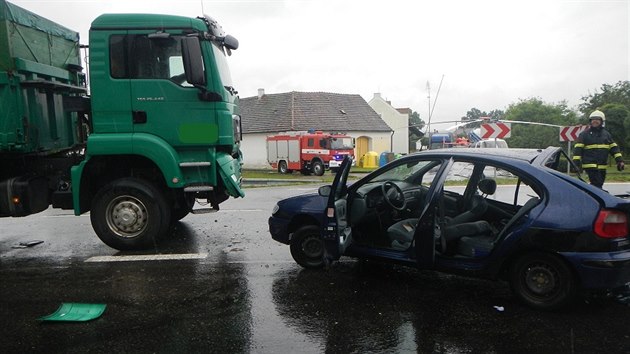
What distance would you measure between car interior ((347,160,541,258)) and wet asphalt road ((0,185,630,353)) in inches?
19.5

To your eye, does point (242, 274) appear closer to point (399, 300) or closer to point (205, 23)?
point (399, 300)

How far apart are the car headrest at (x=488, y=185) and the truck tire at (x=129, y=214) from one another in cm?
410

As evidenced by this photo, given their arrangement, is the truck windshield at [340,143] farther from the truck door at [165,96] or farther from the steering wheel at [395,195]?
the steering wheel at [395,195]

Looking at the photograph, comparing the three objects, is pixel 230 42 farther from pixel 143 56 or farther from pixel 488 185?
pixel 488 185

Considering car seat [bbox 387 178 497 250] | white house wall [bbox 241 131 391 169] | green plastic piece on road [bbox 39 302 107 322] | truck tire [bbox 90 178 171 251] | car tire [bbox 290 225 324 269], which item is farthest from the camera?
white house wall [bbox 241 131 391 169]

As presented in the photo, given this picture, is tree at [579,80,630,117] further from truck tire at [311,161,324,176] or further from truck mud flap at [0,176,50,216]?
truck mud flap at [0,176,50,216]

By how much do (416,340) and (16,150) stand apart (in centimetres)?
560

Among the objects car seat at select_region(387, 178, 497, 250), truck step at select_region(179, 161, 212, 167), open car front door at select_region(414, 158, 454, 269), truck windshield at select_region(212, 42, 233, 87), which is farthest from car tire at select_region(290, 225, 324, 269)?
truck windshield at select_region(212, 42, 233, 87)

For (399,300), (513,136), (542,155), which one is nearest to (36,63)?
(399,300)

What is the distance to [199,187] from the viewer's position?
6102mm

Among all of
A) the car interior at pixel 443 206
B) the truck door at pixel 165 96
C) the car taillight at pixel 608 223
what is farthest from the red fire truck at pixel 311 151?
the car taillight at pixel 608 223

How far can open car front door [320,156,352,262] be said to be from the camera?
454 cm

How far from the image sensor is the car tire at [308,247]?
5207 mm

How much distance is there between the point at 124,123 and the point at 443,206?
4.21 meters
